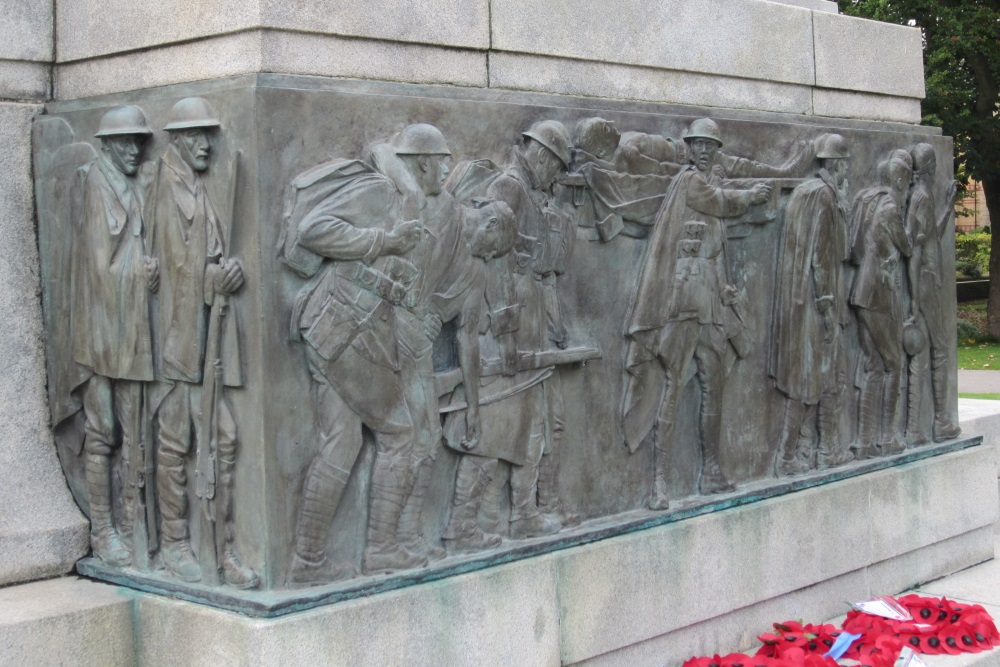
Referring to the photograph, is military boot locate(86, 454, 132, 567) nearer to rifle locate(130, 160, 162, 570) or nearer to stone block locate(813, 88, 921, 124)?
rifle locate(130, 160, 162, 570)

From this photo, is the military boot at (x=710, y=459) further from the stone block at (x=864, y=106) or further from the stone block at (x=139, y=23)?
the stone block at (x=139, y=23)

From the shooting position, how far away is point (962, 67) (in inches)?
1102

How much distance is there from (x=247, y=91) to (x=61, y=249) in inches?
64.6

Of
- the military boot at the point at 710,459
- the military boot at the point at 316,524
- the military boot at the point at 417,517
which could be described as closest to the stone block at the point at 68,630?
the military boot at the point at 316,524

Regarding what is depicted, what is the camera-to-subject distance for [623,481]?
7.69 m

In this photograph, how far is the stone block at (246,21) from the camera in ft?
19.4

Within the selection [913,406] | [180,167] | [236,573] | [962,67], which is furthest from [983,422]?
[962,67]

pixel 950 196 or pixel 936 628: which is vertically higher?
pixel 950 196

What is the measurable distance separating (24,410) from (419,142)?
2.50 m

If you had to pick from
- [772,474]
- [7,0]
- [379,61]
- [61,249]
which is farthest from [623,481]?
[7,0]

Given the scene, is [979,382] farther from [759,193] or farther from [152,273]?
[152,273]

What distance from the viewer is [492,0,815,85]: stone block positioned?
7.12 meters

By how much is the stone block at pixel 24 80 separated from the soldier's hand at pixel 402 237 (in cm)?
217

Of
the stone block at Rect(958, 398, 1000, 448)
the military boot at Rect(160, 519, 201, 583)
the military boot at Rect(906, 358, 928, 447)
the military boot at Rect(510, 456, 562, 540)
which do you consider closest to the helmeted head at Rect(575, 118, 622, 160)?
the military boot at Rect(510, 456, 562, 540)
